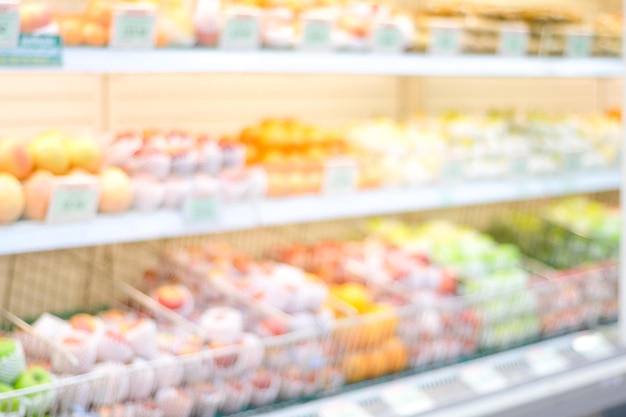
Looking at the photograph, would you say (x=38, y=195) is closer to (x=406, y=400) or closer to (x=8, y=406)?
(x=8, y=406)

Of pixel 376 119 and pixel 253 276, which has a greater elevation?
pixel 376 119

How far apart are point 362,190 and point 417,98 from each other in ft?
3.29

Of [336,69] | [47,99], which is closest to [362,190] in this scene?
[336,69]

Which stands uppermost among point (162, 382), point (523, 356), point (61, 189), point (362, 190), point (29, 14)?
point (29, 14)

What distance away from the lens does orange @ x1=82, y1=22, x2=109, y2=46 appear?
6.13ft

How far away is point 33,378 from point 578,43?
2186mm

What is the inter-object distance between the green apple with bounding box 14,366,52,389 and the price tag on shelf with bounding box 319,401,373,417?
2.26ft

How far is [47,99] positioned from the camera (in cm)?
246

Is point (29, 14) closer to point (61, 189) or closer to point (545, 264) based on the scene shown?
point (61, 189)

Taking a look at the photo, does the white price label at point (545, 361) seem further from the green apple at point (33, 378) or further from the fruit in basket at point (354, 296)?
the green apple at point (33, 378)

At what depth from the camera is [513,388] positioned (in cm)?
246

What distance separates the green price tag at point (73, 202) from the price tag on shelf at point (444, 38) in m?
1.19

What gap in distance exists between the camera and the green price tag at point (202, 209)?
204 centimetres

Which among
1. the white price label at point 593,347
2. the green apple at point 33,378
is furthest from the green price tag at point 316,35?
the white price label at point 593,347
